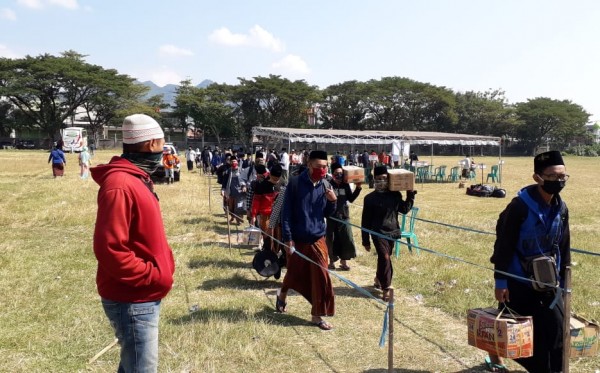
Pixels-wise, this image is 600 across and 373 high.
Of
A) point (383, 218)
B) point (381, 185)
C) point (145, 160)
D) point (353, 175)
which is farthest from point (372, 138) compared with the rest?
point (145, 160)

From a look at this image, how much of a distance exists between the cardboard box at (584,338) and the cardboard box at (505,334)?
0.38 metres

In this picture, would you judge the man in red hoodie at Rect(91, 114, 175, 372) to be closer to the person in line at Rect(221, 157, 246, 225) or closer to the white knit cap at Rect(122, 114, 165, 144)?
the white knit cap at Rect(122, 114, 165, 144)

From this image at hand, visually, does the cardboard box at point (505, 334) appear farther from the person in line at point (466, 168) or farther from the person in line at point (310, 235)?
the person in line at point (466, 168)

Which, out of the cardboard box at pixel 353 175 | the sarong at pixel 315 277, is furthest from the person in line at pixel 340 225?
the sarong at pixel 315 277

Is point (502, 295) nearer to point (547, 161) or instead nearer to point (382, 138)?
point (547, 161)

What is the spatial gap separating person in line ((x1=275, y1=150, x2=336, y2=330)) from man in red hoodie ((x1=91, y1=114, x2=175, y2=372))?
9.29ft

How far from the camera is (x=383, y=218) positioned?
255 inches

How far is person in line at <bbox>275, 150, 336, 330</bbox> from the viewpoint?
5422mm

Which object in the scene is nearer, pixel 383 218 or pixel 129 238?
pixel 129 238

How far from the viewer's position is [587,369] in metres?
4.39

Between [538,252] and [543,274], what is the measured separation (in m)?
0.17

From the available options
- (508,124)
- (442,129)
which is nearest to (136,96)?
(442,129)

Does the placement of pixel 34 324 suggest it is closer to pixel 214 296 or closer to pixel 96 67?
pixel 214 296

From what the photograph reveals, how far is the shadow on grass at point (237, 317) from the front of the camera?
5.54 meters
